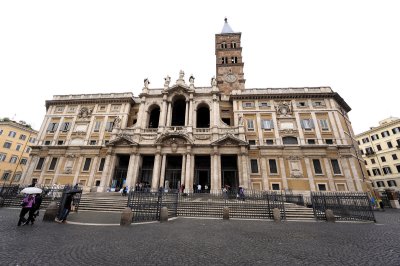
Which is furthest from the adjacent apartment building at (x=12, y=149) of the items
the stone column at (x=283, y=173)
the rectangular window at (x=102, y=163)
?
the stone column at (x=283, y=173)

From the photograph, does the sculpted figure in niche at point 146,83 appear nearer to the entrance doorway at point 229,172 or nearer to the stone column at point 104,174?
the stone column at point 104,174

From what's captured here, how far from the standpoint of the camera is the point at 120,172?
1020 inches

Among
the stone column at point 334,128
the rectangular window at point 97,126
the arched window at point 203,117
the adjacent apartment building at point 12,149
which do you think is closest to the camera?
the stone column at point 334,128

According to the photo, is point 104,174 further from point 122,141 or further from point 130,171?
point 122,141

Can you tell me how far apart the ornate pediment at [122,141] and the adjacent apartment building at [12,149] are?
85.6 feet

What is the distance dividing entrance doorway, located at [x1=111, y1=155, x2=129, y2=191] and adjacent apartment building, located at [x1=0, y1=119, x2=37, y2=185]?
84.8 feet

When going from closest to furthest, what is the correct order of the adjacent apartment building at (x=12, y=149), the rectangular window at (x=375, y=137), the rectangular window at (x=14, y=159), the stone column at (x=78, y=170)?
the stone column at (x=78, y=170)
the adjacent apartment building at (x=12, y=149)
the rectangular window at (x=14, y=159)
the rectangular window at (x=375, y=137)

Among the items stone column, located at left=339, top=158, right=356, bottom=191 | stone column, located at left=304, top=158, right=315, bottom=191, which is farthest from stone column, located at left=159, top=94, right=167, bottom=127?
stone column, located at left=339, top=158, right=356, bottom=191

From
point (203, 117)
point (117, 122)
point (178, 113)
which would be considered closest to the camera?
point (117, 122)

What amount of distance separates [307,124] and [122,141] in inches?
1116

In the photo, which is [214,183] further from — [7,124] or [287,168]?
[7,124]

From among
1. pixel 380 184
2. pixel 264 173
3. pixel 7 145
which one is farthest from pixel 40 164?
pixel 380 184

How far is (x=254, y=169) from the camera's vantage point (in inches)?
941

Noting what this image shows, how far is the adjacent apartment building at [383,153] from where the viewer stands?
3556 centimetres
